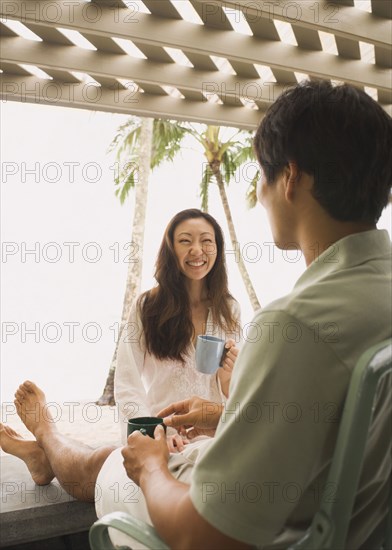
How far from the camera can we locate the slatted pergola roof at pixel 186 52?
87.9 inches

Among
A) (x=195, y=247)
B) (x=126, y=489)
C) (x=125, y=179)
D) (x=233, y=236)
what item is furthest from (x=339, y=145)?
(x=125, y=179)

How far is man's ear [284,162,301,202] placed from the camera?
0.99 m

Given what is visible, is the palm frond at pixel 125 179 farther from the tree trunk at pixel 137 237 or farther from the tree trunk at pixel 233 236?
the tree trunk at pixel 233 236

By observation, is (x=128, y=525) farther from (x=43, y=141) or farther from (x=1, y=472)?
(x=43, y=141)

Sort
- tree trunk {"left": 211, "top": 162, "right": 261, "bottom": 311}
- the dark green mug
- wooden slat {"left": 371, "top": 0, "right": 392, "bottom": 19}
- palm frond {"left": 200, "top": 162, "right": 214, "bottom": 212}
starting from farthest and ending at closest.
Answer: palm frond {"left": 200, "top": 162, "right": 214, "bottom": 212} < tree trunk {"left": 211, "top": 162, "right": 261, "bottom": 311} < wooden slat {"left": 371, "top": 0, "right": 392, "bottom": 19} < the dark green mug

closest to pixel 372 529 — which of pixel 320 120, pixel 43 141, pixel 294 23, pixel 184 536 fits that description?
pixel 184 536

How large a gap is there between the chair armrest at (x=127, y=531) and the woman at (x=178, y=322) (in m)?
1.30

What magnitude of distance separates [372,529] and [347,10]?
2.14m

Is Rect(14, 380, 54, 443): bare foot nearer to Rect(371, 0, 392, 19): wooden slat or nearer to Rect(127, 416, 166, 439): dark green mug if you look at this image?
Rect(127, 416, 166, 439): dark green mug

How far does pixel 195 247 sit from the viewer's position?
2.66m

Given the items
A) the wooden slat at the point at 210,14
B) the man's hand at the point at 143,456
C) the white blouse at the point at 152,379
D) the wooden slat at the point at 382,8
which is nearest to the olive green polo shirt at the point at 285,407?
the man's hand at the point at 143,456

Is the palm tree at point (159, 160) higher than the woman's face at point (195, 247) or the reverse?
higher

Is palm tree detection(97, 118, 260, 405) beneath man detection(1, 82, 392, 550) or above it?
above

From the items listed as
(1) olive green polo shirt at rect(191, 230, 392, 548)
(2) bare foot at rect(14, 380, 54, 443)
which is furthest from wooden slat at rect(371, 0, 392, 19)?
(2) bare foot at rect(14, 380, 54, 443)
